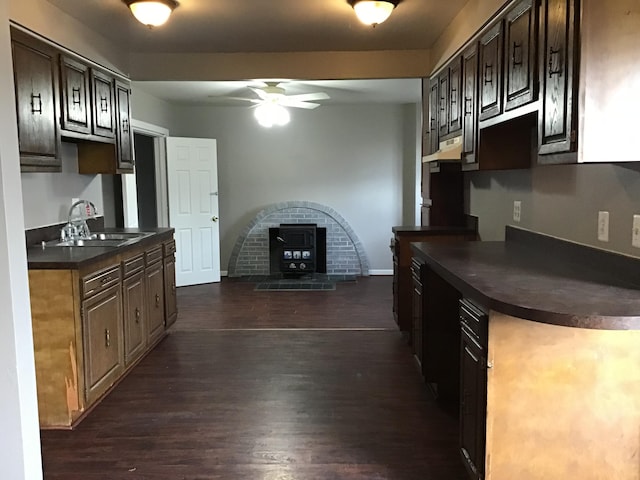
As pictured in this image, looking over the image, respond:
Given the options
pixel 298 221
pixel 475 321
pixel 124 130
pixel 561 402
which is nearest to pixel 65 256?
pixel 124 130

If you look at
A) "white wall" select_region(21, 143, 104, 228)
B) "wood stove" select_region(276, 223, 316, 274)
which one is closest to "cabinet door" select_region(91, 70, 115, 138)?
"white wall" select_region(21, 143, 104, 228)

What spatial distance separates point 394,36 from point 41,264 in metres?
3.07

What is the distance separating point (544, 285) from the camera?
2104 millimetres

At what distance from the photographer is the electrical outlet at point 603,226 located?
2.35 metres

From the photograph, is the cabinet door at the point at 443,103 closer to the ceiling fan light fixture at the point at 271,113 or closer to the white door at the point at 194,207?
the ceiling fan light fixture at the point at 271,113

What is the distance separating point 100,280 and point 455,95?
2.65 m

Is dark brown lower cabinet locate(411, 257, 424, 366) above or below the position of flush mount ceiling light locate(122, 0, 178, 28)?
below

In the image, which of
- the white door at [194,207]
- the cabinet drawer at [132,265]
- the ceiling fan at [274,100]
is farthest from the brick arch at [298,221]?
the cabinet drawer at [132,265]

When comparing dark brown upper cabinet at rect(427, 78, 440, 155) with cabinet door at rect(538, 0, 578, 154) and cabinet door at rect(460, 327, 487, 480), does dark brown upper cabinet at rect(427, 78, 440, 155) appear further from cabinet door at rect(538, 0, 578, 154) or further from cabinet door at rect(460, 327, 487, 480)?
cabinet door at rect(460, 327, 487, 480)

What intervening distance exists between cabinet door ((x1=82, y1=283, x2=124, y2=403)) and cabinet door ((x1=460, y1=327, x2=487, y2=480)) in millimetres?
2046

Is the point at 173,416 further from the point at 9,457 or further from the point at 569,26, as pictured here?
the point at 569,26

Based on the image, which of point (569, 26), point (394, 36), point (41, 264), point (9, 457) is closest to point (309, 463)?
point (9, 457)

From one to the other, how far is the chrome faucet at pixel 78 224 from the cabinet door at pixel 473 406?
9.76ft

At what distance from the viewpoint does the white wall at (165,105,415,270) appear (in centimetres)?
744
